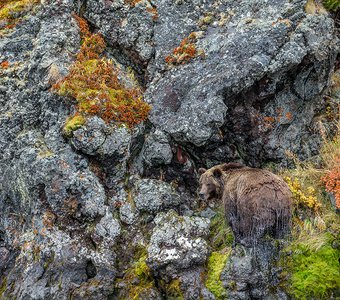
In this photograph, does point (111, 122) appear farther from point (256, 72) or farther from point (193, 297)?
point (193, 297)

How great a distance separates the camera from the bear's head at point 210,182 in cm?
808

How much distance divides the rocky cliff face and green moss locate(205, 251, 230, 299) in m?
0.12

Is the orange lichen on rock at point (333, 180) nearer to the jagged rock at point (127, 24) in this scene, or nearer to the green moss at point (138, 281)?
the green moss at point (138, 281)

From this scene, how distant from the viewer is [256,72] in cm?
827

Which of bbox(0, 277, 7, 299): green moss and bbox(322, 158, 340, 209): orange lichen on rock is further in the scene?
bbox(0, 277, 7, 299): green moss

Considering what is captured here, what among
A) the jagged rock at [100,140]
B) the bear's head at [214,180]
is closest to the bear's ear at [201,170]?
the bear's head at [214,180]

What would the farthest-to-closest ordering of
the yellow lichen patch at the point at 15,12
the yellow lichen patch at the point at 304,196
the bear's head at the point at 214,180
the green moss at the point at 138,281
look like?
the yellow lichen patch at the point at 15,12
the bear's head at the point at 214,180
the yellow lichen patch at the point at 304,196
the green moss at the point at 138,281

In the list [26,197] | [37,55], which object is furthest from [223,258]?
[37,55]

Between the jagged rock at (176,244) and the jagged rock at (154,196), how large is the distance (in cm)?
43

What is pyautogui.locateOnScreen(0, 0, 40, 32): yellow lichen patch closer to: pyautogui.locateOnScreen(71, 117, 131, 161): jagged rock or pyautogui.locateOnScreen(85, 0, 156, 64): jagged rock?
pyautogui.locateOnScreen(85, 0, 156, 64): jagged rock

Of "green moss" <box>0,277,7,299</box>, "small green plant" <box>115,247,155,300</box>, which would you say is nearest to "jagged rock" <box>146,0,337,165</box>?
"small green plant" <box>115,247,155,300</box>

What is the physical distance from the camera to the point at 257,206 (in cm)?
713

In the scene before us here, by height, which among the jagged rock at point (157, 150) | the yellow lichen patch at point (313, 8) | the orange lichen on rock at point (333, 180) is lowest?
the orange lichen on rock at point (333, 180)

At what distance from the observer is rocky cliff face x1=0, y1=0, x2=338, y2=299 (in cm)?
735
